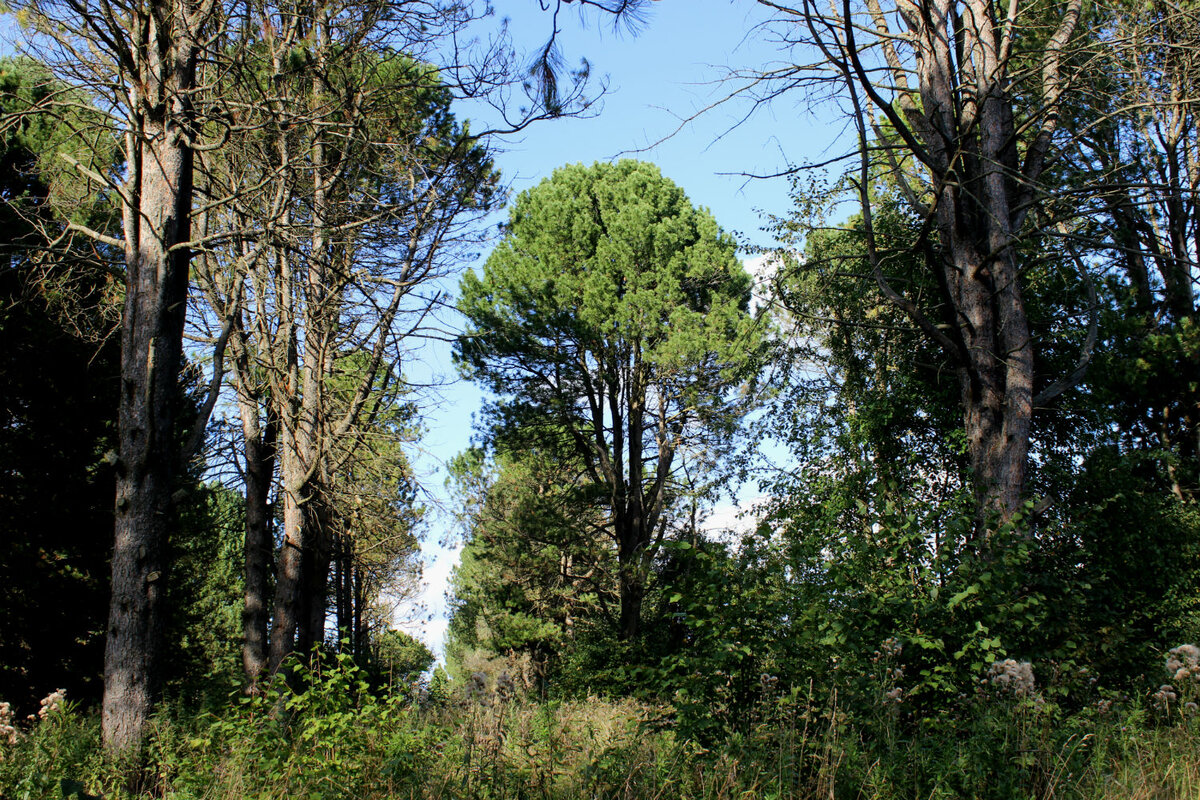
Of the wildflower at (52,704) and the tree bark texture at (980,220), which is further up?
the tree bark texture at (980,220)

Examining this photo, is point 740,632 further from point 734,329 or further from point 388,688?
point 734,329

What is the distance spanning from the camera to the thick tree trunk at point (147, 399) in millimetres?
4871

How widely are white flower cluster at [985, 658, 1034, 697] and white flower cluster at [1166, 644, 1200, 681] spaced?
0.92 meters

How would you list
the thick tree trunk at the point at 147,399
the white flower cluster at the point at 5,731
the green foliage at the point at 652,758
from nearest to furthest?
1. the green foliage at the point at 652,758
2. the white flower cluster at the point at 5,731
3. the thick tree trunk at the point at 147,399

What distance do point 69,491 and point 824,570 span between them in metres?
10.7

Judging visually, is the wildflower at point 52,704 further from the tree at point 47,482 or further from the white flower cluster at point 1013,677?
the white flower cluster at point 1013,677

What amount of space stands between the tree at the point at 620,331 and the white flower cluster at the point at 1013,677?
11.4m

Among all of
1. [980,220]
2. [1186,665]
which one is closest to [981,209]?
[980,220]

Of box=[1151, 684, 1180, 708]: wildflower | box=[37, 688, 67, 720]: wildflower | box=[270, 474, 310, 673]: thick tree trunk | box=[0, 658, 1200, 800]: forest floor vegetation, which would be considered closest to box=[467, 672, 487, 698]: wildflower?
box=[0, 658, 1200, 800]: forest floor vegetation

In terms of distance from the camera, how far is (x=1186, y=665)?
4254 millimetres

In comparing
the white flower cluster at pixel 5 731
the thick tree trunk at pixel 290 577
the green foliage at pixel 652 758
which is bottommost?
the green foliage at pixel 652 758

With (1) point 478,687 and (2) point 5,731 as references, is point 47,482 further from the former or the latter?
(1) point 478,687

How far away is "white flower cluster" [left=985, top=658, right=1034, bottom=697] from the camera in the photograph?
12.2ft

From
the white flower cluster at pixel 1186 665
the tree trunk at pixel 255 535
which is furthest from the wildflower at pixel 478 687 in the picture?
the tree trunk at pixel 255 535
